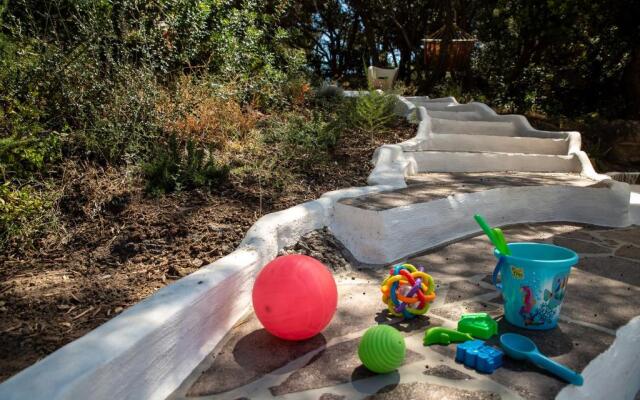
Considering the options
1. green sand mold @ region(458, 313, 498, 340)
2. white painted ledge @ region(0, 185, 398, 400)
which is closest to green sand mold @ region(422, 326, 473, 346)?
green sand mold @ region(458, 313, 498, 340)

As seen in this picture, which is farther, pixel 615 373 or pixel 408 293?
pixel 408 293

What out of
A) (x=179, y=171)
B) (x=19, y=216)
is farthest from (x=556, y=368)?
(x=19, y=216)

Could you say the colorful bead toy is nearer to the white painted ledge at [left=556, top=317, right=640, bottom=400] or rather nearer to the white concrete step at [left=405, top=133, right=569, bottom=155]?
the white painted ledge at [left=556, top=317, right=640, bottom=400]

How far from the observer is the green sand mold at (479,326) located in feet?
8.85

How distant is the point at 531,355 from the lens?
7.91 feet

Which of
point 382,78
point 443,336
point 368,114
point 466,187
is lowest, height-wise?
point 443,336

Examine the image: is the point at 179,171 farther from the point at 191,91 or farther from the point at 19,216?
the point at 191,91

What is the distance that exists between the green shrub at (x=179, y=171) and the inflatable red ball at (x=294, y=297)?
1854 mm

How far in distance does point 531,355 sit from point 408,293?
2.47 ft

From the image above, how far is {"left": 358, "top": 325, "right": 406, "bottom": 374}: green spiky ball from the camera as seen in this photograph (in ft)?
7.66

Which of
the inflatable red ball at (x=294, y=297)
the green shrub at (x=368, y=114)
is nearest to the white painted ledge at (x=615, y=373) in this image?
the inflatable red ball at (x=294, y=297)

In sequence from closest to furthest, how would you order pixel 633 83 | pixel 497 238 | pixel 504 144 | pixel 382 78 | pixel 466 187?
1. pixel 497 238
2. pixel 466 187
3. pixel 504 144
4. pixel 633 83
5. pixel 382 78

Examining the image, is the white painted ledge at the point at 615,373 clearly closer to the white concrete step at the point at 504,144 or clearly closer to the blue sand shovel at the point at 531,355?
the blue sand shovel at the point at 531,355

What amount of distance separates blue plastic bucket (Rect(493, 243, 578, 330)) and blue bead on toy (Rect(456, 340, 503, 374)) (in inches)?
15.5
